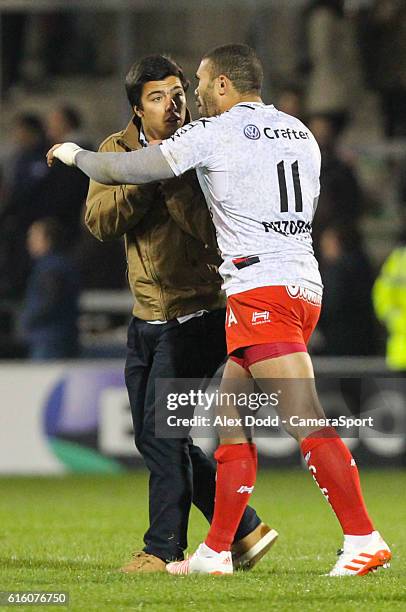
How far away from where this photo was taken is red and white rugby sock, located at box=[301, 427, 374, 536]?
5.34 metres

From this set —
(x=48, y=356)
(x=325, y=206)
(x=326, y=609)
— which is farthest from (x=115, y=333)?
(x=326, y=609)

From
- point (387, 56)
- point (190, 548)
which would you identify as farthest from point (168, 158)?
point (387, 56)

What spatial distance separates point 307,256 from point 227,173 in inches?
18.5

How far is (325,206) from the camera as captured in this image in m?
12.9

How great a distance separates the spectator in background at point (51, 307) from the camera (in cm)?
1242

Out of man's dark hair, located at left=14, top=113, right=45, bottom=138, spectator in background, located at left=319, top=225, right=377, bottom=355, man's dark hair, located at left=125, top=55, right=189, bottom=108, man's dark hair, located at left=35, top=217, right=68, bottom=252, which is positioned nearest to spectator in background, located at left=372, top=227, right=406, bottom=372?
spectator in background, located at left=319, top=225, right=377, bottom=355

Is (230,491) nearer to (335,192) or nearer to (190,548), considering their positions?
(190,548)

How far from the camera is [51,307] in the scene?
12.4 metres

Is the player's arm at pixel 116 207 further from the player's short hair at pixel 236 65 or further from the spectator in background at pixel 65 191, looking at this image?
the spectator in background at pixel 65 191

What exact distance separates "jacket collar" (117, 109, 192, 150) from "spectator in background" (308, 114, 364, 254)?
6.91m

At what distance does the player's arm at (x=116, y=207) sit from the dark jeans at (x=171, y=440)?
→ 447mm

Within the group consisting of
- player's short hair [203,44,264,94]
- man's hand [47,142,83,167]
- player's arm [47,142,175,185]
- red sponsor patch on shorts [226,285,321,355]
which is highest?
player's short hair [203,44,264,94]

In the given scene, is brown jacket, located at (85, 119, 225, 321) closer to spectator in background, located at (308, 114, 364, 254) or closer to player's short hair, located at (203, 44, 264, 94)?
player's short hair, located at (203, 44, 264, 94)

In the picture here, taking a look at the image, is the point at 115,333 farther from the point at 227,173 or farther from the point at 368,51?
the point at 227,173
